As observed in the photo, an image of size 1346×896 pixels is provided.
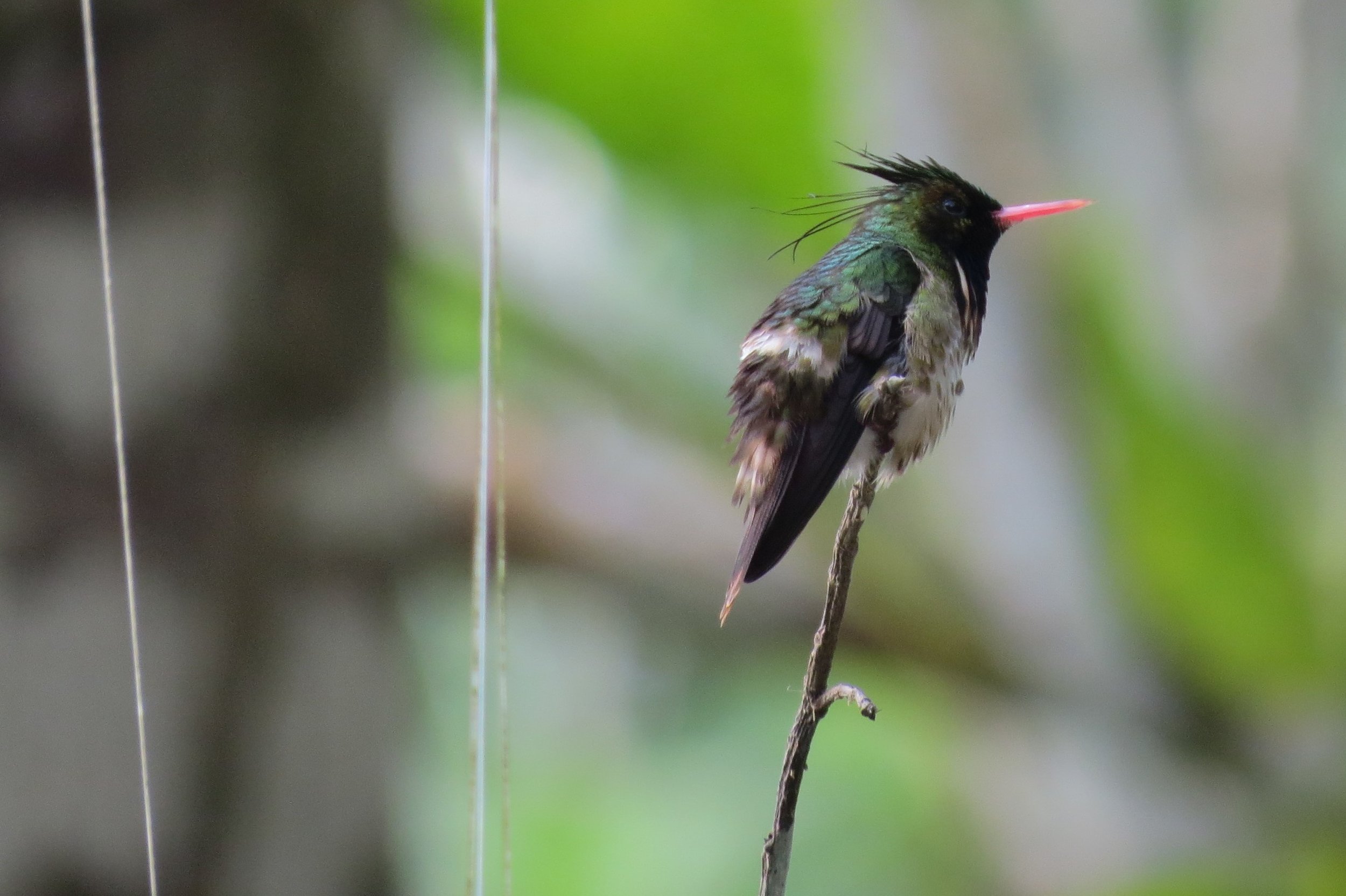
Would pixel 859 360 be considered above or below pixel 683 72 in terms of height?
below

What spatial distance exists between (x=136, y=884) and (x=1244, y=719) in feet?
3.22

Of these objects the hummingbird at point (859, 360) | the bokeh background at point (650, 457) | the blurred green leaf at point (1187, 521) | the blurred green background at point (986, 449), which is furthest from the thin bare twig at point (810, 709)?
the blurred green leaf at point (1187, 521)

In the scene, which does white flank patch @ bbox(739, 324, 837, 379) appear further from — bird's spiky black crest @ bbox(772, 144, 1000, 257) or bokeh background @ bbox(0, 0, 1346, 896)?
bokeh background @ bbox(0, 0, 1346, 896)

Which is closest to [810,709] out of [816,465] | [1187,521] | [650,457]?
[816,465]

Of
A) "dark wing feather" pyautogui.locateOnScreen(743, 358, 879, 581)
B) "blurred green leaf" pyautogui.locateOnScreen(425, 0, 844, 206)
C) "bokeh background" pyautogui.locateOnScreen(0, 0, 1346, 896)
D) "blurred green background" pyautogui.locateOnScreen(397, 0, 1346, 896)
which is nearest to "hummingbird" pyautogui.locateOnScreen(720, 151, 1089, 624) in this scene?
"dark wing feather" pyautogui.locateOnScreen(743, 358, 879, 581)

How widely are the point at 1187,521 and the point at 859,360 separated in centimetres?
85

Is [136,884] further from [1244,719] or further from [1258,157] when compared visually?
[1258,157]

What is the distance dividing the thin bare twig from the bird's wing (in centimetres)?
2

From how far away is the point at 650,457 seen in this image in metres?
1.39

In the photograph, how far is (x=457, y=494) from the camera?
128cm

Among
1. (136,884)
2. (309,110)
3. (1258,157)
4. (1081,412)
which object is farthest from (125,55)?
(1258,157)

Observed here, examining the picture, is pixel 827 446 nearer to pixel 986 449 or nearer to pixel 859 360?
pixel 859 360

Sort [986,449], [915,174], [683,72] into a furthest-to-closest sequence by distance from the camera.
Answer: [683,72] → [986,449] → [915,174]

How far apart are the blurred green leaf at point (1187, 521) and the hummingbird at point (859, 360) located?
0.66 metres
